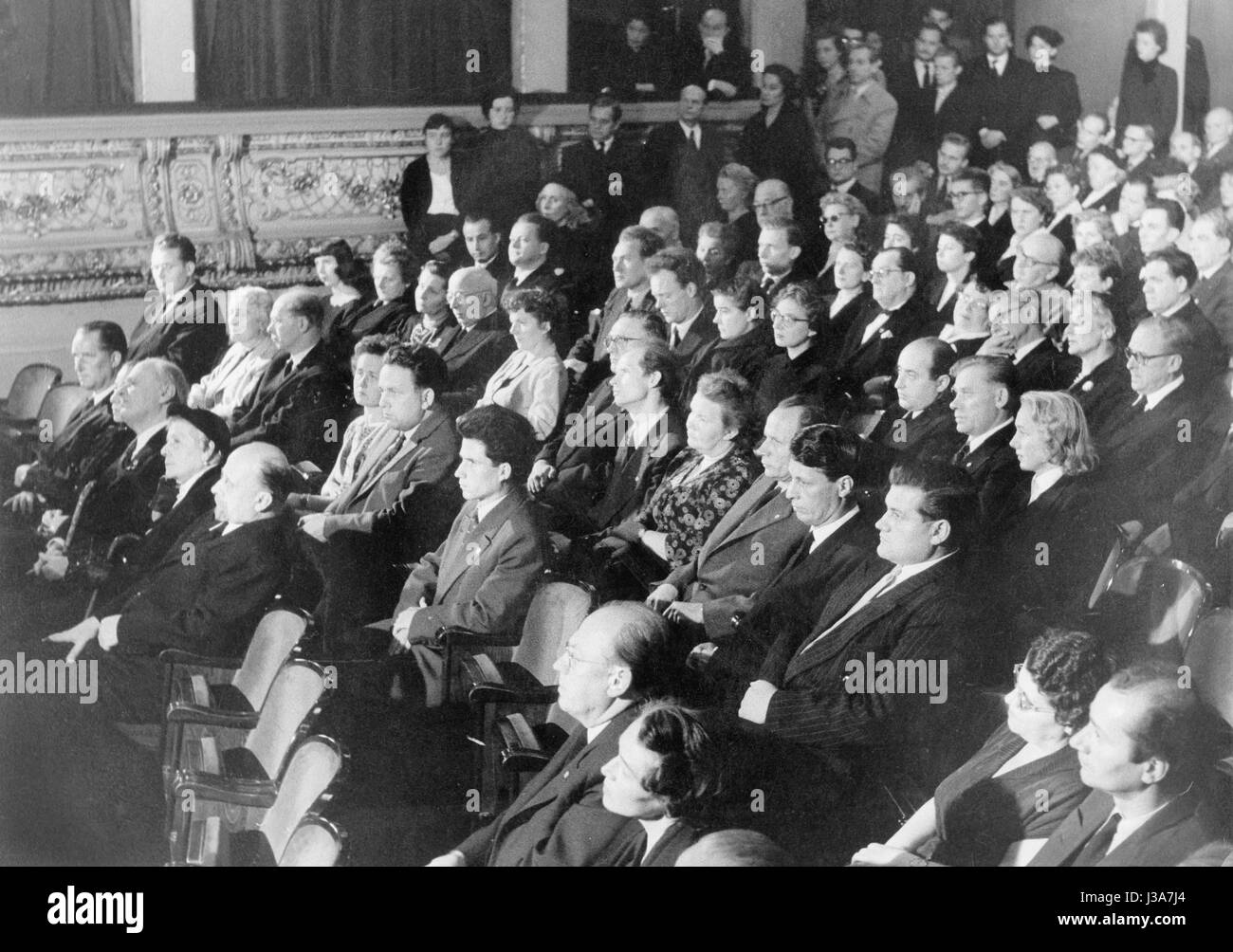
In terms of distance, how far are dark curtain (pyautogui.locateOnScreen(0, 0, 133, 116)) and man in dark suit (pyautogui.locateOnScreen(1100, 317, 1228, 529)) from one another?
4.54 meters

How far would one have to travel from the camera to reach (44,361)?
809 cm

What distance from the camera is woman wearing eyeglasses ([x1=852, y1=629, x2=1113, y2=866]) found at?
7.86m

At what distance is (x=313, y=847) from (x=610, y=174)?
10.3ft

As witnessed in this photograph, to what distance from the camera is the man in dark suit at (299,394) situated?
820 centimetres

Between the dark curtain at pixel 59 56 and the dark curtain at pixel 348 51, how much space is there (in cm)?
38

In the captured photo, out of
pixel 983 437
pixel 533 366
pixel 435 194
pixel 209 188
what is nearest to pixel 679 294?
pixel 533 366

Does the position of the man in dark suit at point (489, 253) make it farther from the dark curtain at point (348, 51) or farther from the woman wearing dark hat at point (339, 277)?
the dark curtain at point (348, 51)

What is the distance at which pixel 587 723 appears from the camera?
7.75m

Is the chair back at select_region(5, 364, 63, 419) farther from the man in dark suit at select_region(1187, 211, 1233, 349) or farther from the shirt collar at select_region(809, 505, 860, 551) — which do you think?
the man in dark suit at select_region(1187, 211, 1233, 349)

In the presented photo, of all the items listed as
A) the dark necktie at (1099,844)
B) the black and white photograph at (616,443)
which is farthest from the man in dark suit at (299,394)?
the dark necktie at (1099,844)

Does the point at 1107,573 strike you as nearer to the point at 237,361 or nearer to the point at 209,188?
the point at 237,361

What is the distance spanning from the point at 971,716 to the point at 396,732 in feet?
7.93

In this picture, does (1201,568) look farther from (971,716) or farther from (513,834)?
(513,834)
